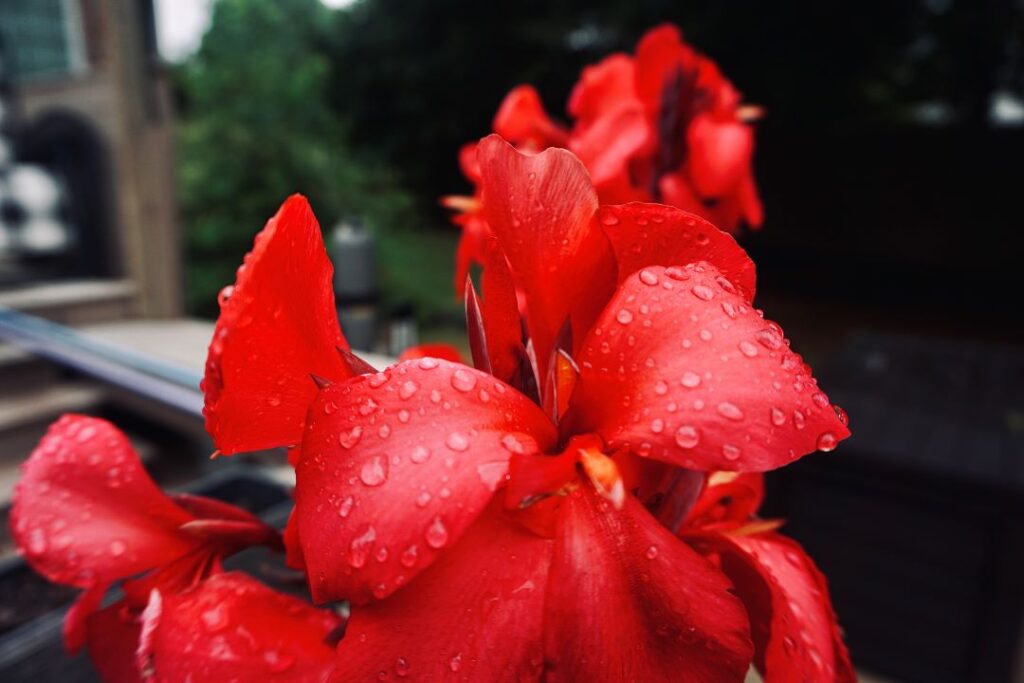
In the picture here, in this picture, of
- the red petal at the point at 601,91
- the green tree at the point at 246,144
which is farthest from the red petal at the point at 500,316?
the green tree at the point at 246,144

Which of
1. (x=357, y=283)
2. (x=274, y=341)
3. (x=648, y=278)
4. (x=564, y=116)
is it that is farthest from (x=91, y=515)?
(x=564, y=116)

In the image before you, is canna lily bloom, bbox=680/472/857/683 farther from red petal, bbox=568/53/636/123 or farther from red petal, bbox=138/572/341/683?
red petal, bbox=568/53/636/123

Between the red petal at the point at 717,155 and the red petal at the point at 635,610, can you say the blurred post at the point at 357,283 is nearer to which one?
the red petal at the point at 717,155

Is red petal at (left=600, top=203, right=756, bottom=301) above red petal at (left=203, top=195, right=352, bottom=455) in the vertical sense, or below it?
above

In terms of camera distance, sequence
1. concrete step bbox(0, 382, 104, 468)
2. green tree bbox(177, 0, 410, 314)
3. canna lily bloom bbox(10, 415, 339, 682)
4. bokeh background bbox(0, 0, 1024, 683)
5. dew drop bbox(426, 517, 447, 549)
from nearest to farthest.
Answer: dew drop bbox(426, 517, 447, 549), canna lily bloom bbox(10, 415, 339, 682), bokeh background bbox(0, 0, 1024, 683), concrete step bbox(0, 382, 104, 468), green tree bbox(177, 0, 410, 314)

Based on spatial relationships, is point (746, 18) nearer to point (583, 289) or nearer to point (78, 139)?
point (78, 139)

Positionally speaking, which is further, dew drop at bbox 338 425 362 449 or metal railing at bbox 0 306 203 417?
metal railing at bbox 0 306 203 417


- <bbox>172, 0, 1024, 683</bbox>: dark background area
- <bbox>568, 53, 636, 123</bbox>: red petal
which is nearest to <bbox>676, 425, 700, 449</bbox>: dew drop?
<bbox>568, 53, 636, 123</bbox>: red petal

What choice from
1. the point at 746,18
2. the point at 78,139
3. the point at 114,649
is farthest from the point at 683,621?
the point at 746,18
